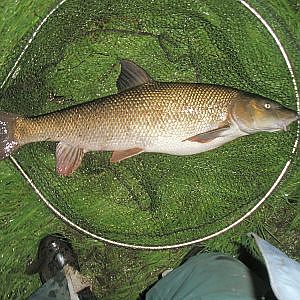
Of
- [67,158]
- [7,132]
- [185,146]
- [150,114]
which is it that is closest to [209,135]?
[185,146]

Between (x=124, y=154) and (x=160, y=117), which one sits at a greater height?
(x=160, y=117)

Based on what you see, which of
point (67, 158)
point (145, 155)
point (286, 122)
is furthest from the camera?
point (145, 155)

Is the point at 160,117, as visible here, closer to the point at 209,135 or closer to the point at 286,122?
the point at 209,135

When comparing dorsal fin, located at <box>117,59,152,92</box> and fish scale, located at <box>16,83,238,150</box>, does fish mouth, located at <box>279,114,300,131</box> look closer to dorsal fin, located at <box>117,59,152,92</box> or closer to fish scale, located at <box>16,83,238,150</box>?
fish scale, located at <box>16,83,238,150</box>

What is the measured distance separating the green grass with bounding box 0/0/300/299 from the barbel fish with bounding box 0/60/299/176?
0.60 feet

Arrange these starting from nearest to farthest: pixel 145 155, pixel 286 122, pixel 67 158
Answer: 1. pixel 286 122
2. pixel 67 158
3. pixel 145 155

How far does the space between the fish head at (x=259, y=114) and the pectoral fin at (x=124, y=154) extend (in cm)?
37

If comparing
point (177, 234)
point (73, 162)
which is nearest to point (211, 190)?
point (177, 234)

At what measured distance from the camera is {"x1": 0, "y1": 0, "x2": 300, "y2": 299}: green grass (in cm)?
216

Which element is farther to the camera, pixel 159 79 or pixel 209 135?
pixel 159 79

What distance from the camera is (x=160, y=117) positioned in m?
2.03

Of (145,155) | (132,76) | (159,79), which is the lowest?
(145,155)

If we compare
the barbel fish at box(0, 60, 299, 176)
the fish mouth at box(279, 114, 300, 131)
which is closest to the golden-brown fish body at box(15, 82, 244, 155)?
the barbel fish at box(0, 60, 299, 176)

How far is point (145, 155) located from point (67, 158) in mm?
326
